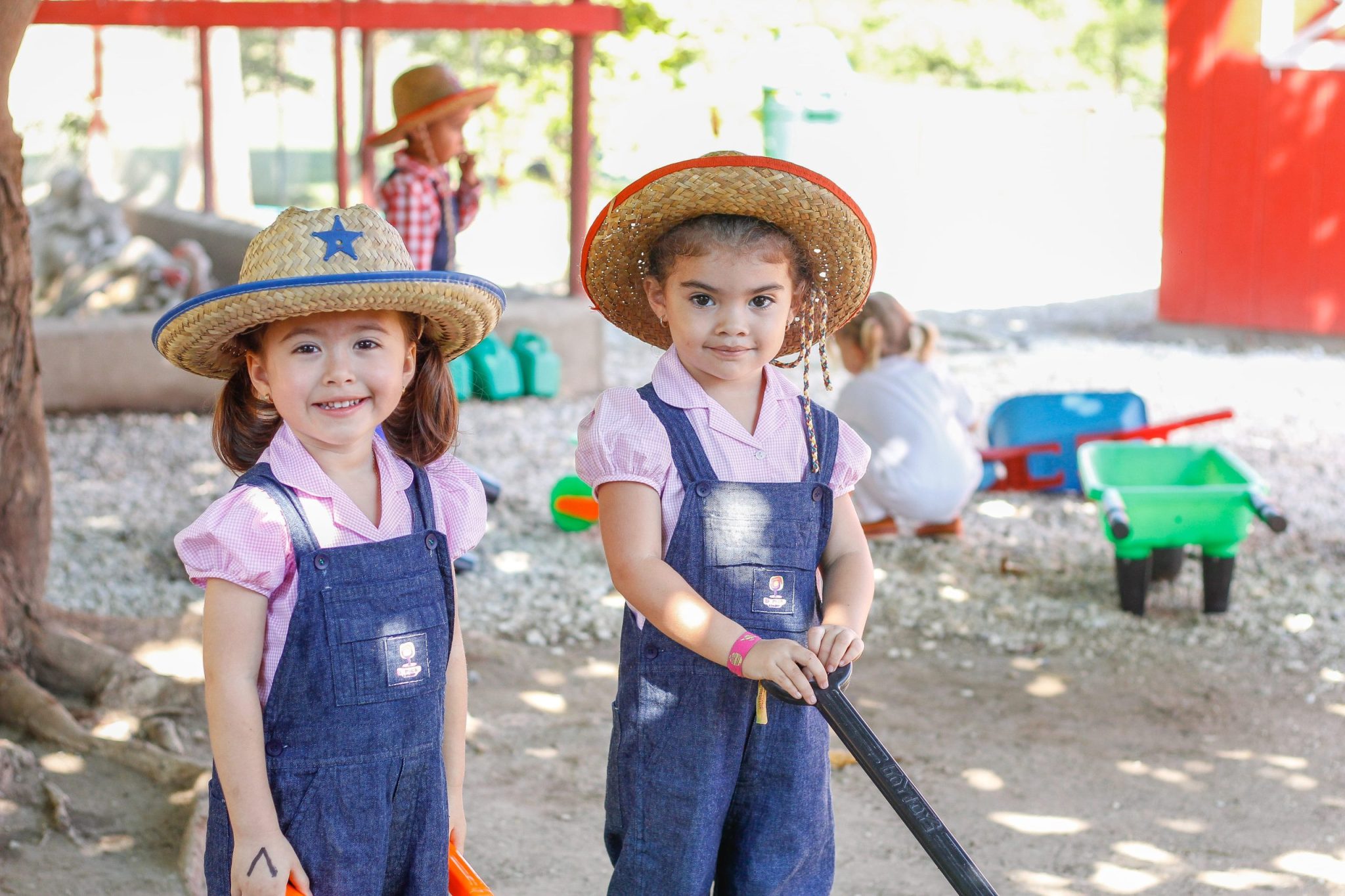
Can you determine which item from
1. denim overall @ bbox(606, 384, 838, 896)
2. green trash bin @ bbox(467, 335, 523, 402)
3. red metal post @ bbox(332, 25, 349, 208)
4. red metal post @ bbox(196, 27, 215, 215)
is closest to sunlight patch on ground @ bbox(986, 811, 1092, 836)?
denim overall @ bbox(606, 384, 838, 896)

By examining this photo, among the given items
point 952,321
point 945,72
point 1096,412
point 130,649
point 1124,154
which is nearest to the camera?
point 130,649

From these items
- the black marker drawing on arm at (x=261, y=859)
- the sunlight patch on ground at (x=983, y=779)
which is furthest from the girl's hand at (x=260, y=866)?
the sunlight patch on ground at (x=983, y=779)

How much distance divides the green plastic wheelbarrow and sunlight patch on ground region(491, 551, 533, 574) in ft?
6.09

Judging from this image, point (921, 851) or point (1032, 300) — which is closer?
point (921, 851)

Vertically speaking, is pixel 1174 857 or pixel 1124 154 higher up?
pixel 1124 154

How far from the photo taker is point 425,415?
203cm

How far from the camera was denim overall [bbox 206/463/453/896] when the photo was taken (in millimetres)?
1811

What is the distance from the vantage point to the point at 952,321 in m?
11.1

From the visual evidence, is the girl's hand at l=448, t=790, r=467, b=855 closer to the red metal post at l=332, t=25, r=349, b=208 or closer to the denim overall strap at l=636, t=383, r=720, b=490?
the denim overall strap at l=636, t=383, r=720, b=490

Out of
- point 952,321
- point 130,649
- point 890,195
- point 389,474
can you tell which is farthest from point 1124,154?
point 389,474

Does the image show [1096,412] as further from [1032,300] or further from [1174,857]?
[1032,300]

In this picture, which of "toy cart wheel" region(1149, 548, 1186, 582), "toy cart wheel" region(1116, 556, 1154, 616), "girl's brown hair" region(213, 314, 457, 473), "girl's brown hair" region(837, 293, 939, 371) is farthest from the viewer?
"girl's brown hair" region(837, 293, 939, 371)

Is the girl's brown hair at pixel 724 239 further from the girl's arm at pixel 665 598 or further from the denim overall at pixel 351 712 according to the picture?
the denim overall at pixel 351 712

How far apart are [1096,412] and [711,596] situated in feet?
13.9
